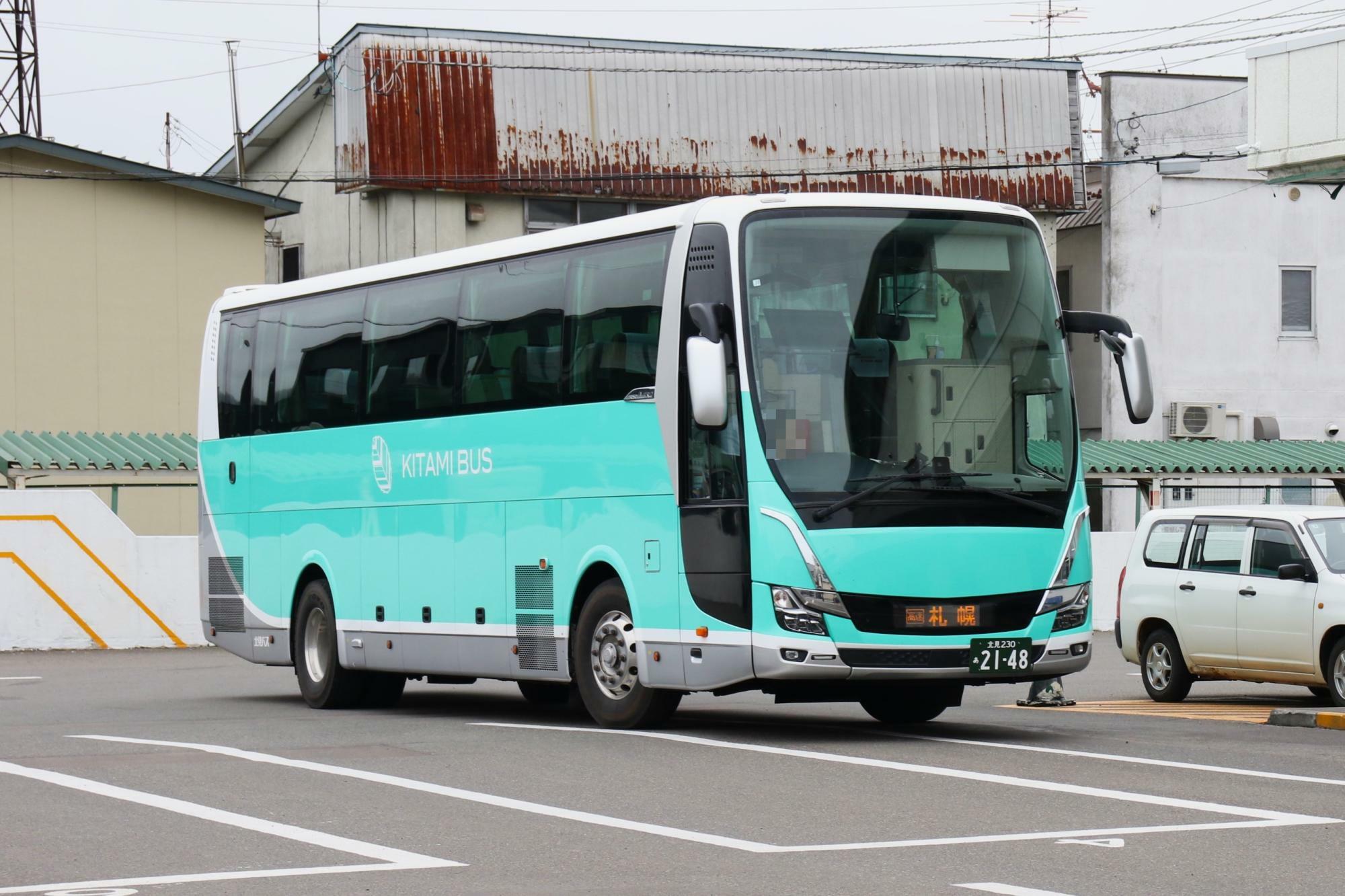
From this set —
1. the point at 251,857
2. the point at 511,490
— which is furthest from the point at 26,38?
the point at 251,857

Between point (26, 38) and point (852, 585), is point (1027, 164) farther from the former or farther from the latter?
point (852, 585)

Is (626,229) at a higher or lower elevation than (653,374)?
higher

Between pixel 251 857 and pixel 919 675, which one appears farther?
pixel 919 675

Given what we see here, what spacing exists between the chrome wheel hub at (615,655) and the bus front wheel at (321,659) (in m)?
3.97

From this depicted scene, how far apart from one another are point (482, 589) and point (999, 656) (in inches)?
182

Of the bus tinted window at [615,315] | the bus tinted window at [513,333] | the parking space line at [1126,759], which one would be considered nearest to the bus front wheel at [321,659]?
the bus tinted window at [513,333]

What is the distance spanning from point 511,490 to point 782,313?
3308 mm

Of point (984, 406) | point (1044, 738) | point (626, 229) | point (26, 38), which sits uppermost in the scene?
point (26, 38)

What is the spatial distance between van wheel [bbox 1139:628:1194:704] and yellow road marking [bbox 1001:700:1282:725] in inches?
5.0

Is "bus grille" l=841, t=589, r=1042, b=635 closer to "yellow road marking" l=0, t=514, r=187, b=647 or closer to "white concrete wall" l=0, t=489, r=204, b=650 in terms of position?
"white concrete wall" l=0, t=489, r=204, b=650

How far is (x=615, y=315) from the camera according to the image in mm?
14281

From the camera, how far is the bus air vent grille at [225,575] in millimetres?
19375

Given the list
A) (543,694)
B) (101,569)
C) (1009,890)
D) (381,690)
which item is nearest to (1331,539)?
(543,694)

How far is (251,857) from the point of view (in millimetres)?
8531
